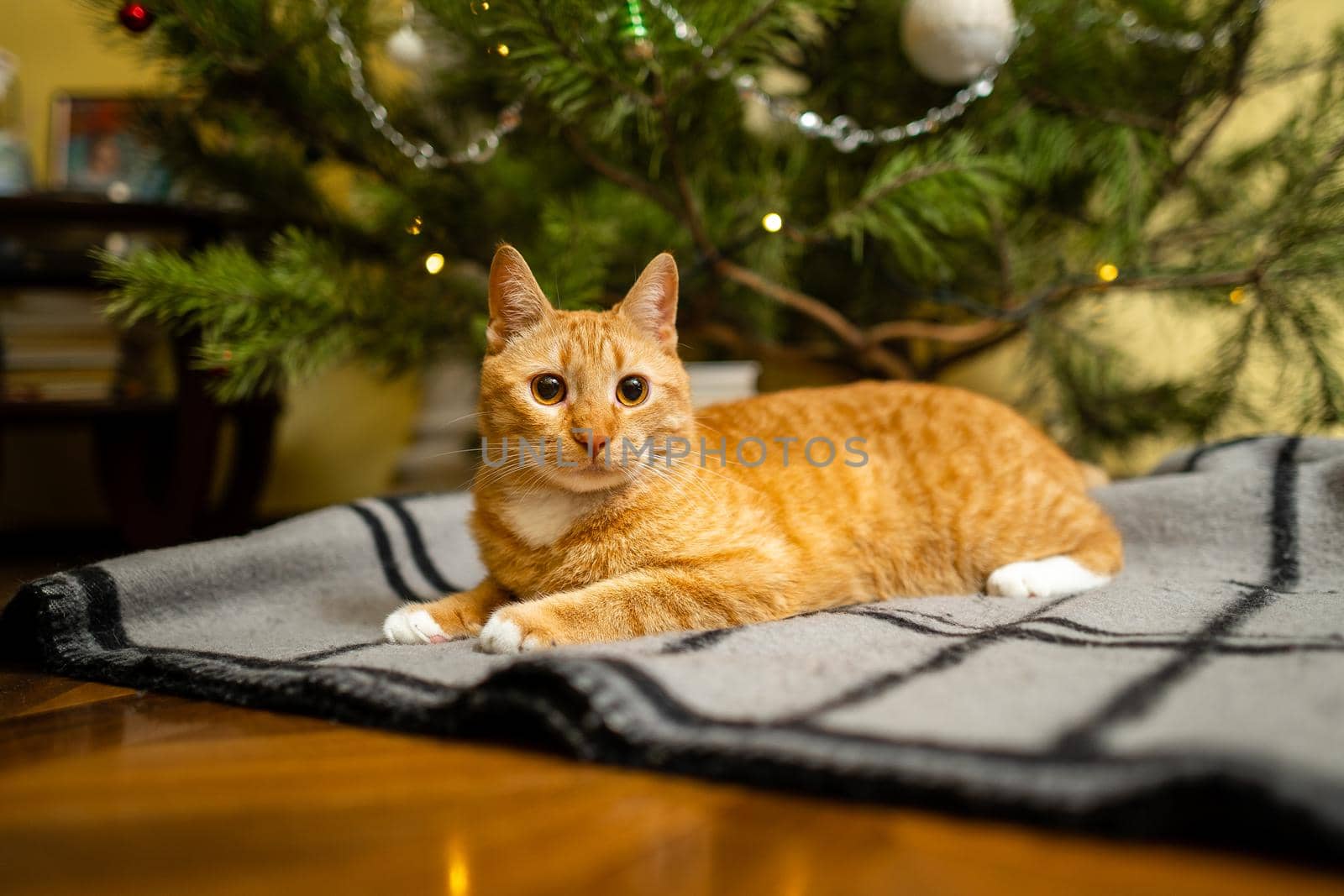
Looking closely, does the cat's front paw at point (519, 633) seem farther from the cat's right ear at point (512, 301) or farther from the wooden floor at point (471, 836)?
the cat's right ear at point (512, 301)

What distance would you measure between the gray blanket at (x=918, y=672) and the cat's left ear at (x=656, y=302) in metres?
0.47

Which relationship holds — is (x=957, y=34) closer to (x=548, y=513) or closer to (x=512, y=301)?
(x=512, y=301)

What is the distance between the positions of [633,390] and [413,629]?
43 cm

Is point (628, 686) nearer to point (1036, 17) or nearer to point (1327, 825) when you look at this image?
point (1327, 825)

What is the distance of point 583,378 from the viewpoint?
110 centimetres

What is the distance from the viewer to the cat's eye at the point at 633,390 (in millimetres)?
1134

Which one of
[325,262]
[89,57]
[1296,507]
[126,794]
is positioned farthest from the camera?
[89,57]

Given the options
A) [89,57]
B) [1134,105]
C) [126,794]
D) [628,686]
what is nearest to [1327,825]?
[628,686]

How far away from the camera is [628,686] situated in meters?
0.69

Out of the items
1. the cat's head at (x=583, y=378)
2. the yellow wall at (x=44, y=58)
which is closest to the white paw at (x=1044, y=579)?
the cat's head at (x=583, y=378)

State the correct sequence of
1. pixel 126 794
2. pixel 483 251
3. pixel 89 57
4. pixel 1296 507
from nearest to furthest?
pixel 126 794 < pixel 1296 507 < pixel 483 251 < pixel 89 57

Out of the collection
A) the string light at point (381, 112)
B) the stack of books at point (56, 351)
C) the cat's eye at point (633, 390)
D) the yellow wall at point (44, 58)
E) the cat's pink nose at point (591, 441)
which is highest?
the yellow wall at point (44, 58)

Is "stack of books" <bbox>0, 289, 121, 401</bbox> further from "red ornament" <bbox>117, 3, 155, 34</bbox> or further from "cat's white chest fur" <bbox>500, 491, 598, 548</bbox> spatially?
"cat's white chest fur" <bbox>500, 491, 598, 548</bbox>

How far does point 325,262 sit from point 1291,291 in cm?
174
